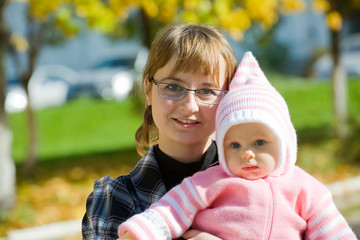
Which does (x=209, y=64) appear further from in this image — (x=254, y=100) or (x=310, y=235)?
(x=310, y=235)

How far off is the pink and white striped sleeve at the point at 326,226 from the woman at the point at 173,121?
527 mm

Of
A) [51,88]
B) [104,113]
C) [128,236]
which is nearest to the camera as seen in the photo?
[128,236]

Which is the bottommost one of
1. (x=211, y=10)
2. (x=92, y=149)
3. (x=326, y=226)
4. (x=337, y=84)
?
(x=326, y=226)

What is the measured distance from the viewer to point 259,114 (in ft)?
7.06

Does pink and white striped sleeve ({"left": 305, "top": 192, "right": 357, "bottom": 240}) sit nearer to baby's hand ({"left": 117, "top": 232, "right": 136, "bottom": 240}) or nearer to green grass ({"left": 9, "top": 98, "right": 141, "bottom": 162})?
baby's hand ({"left": 117, "top": 232, "right": 136, "bottom": 240})

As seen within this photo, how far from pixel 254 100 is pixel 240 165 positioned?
23 centimetres

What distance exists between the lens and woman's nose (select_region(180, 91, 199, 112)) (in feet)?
7.76

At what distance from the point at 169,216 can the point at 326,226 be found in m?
0.53

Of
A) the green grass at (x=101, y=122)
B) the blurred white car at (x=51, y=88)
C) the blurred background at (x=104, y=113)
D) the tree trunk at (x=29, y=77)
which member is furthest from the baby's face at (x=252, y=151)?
the blurred white car at (x=51, y=88)

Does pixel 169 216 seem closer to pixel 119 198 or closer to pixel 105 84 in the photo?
pixel 119 198

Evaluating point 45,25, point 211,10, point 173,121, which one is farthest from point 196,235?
point 45,25

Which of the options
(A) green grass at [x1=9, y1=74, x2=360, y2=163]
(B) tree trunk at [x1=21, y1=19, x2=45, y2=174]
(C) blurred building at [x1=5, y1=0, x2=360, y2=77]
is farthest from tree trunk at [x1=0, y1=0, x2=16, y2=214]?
(C) blurred building at [x1=5, y1=0, x2=360, y2=77]

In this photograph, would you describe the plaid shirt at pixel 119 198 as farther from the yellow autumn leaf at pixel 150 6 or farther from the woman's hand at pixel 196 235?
the yellow autumn leaf at pixel 150 6

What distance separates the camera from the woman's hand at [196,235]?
2140 mm
